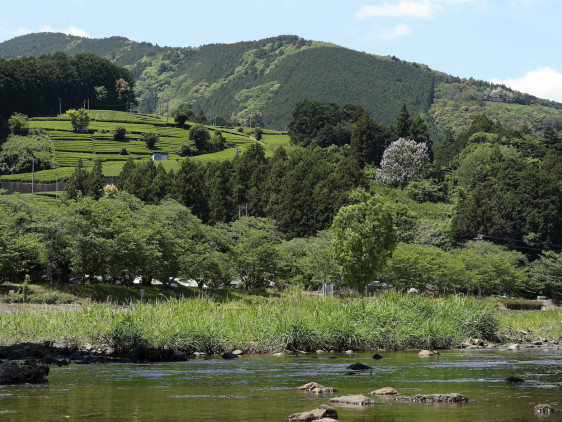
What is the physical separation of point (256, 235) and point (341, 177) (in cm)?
4476

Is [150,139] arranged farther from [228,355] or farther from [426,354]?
[426,354]

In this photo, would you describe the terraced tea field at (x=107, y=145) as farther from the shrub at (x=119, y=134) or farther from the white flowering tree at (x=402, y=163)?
the white flowering tree at (x=402, y=163)

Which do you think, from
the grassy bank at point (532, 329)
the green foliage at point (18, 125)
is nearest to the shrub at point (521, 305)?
the grassy bank at point (532, 329)

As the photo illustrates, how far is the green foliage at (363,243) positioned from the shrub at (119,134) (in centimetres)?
11308

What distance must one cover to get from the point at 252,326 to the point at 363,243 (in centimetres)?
3689

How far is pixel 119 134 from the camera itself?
574ft

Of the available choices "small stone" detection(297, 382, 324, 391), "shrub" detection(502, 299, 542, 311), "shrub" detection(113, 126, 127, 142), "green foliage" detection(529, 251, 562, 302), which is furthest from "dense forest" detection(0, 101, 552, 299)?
"small stone" detection(297, 382, 324, 391)

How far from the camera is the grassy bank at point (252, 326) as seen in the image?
30.6 m

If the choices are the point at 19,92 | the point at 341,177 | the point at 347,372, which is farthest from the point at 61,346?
the point at 19,92

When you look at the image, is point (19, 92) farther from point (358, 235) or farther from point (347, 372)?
point (347, 372)

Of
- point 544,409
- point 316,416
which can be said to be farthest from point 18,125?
point 544,409

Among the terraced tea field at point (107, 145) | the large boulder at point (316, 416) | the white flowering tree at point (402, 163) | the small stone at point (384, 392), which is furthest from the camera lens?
the white flowering tree at point (402, 163)

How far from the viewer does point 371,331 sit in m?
34.3

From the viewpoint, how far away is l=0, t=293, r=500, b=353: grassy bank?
30.6 m
